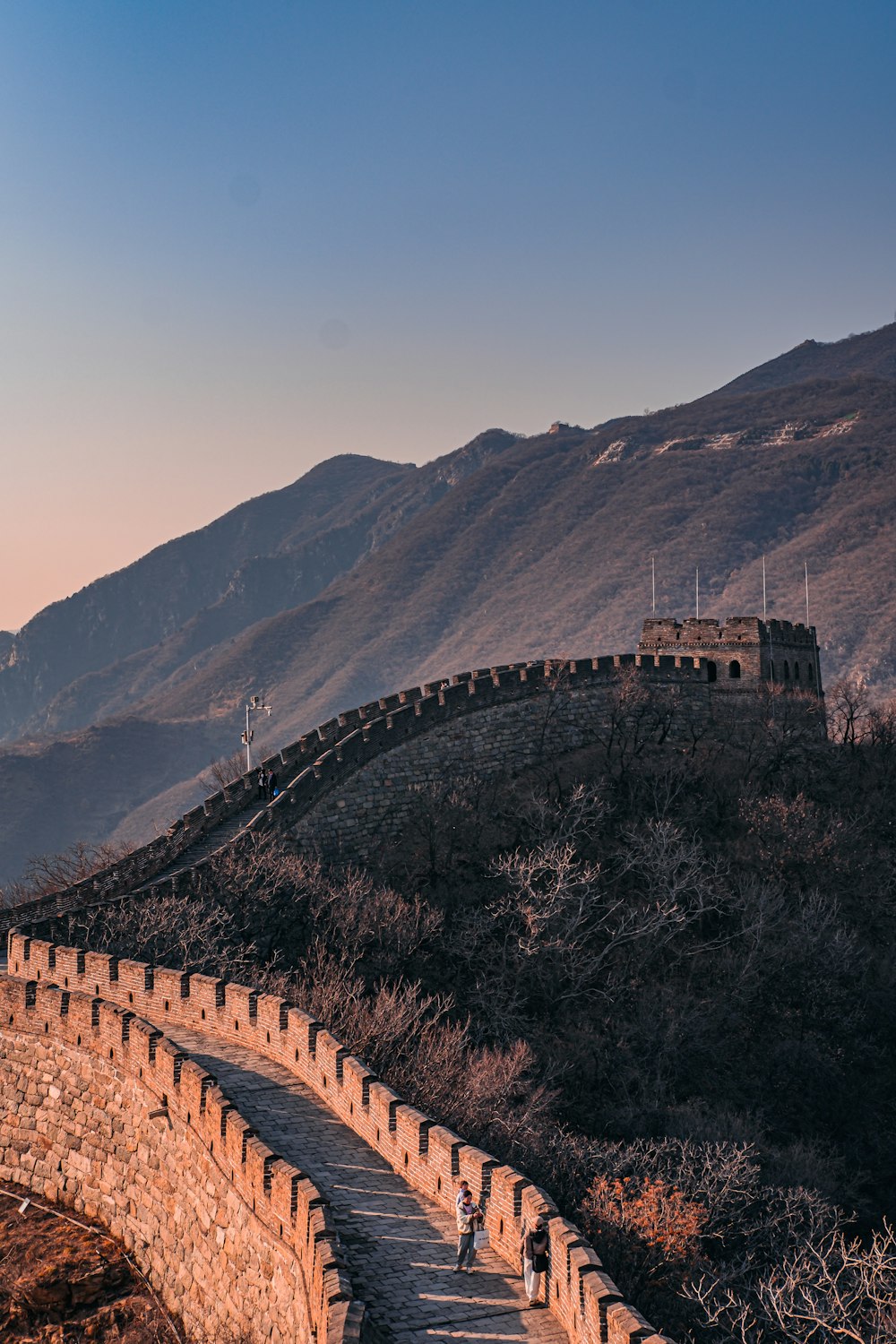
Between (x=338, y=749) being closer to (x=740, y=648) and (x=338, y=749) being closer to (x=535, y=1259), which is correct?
(x=740, y=648)

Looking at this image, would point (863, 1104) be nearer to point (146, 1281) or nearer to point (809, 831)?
point (809, 831)

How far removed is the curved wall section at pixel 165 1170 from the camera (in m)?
15.4

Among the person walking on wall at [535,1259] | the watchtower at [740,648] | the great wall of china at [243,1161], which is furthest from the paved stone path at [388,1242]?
the watchtower at [740,648]

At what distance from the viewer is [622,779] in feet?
148

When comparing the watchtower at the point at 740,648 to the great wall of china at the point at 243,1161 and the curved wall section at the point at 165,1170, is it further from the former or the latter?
the curved wall section at the point at 165,1170

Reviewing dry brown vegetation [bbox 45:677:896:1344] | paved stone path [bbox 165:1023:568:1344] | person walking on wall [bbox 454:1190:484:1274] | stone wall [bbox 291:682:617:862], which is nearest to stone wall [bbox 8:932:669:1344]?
paved stone path [bbox 165:1023:568:1344]

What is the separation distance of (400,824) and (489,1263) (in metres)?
26.5

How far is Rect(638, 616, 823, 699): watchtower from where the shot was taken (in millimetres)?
49406

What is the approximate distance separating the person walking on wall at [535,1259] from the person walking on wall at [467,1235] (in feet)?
2.54

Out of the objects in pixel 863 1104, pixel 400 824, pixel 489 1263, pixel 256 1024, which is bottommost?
pixel 863 1104

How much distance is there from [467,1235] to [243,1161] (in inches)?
117

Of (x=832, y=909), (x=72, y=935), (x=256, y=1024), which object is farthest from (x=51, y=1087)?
(x=832, y=909)

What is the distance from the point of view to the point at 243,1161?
1698cm

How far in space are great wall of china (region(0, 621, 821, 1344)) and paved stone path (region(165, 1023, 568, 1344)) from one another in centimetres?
3
